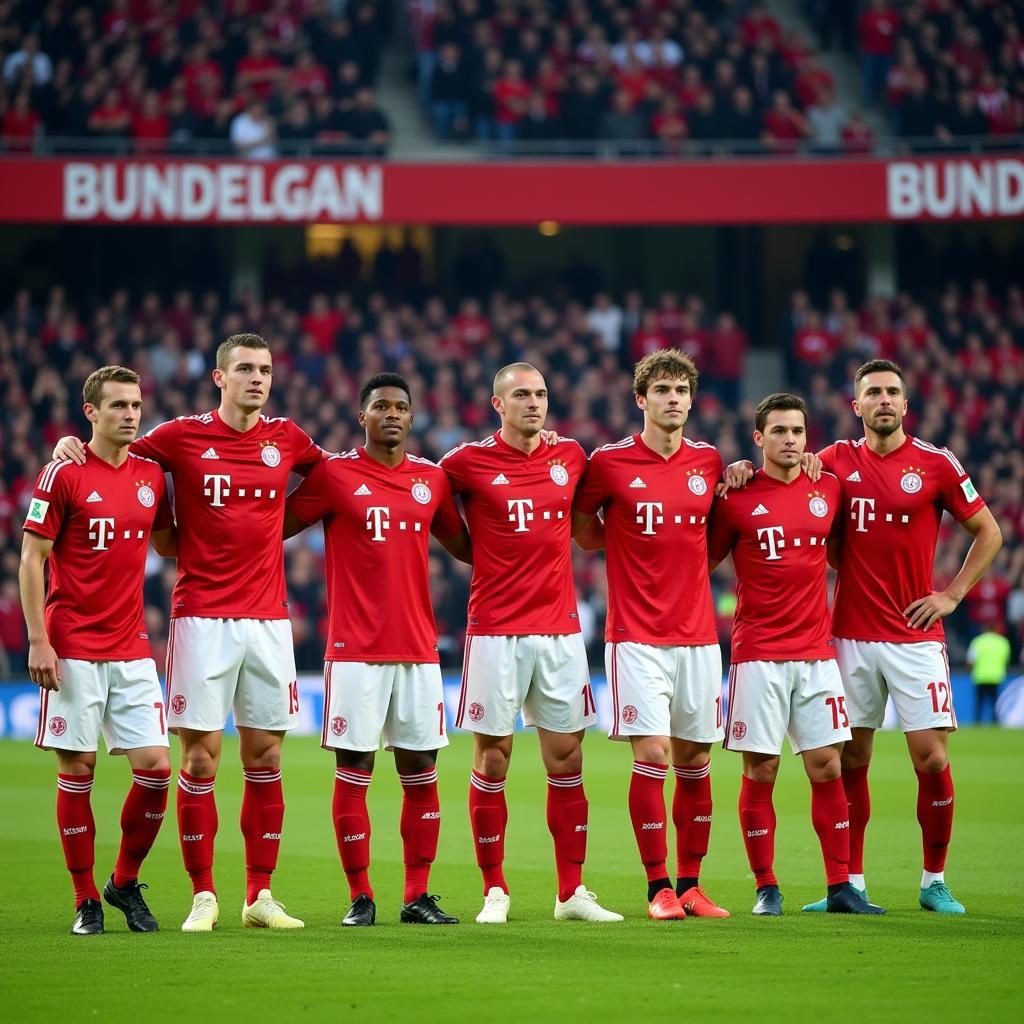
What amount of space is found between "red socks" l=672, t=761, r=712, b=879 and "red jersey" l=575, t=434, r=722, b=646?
0.66 m

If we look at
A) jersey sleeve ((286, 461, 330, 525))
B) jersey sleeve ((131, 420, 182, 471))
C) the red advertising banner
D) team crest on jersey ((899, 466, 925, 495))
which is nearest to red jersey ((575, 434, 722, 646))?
team crest on jersey ((899, 466, 925, 495))

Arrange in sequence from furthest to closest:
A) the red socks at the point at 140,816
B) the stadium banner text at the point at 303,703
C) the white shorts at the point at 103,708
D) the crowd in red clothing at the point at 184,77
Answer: the crowd in red clothing at the point at 184,77 → the stadium banner text at the point at 303,703 → the red socks at the point at 140,816 → the white shorts at the point at 103,708

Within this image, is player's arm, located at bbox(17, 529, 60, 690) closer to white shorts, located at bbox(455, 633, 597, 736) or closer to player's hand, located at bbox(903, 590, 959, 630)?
white shorts, located at bbox(455, 633, 597, 736)

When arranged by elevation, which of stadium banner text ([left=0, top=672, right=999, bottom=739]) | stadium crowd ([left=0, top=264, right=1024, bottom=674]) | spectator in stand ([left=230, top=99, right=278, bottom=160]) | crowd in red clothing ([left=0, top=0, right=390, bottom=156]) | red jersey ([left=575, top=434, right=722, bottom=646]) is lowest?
stadium banner text ([left=0, top=672, right=999, bottom=739])

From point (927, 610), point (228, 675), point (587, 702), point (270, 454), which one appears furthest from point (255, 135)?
point (927, 610)

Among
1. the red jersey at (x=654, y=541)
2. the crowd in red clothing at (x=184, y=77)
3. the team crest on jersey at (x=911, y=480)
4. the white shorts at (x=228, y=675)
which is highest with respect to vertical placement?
the crowd in red clothing at (x=184, y=77)

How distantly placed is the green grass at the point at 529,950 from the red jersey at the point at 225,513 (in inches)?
59.4

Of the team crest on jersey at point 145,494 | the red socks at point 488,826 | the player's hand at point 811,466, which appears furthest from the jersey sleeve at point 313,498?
the player's hand at point 811,466

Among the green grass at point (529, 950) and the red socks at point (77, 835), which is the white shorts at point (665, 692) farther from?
the red socks at point (77, 835)

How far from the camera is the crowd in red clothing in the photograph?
25.2 metres

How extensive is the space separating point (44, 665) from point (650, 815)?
9.22 ft

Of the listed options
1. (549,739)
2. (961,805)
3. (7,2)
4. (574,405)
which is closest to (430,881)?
(549,739)

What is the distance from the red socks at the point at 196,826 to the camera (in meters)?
7.76

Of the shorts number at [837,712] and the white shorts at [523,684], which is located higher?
the white shorts at [523,684]
